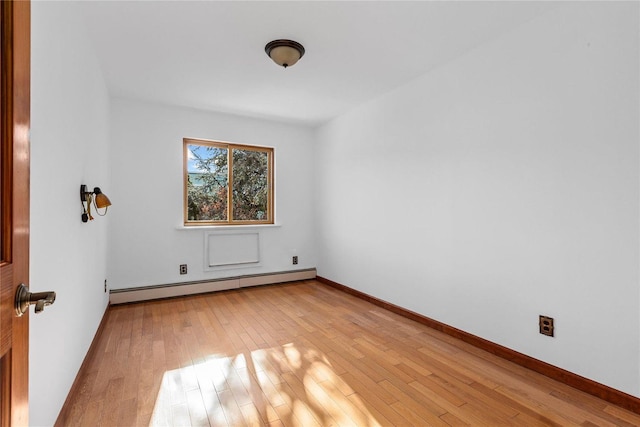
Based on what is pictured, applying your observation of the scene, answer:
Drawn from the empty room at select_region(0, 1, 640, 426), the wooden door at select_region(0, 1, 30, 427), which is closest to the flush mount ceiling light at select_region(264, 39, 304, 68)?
the empty room at select_region(0, 1, 640, 426)

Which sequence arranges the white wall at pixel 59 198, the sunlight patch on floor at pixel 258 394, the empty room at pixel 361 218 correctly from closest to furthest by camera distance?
1. the white wall at pixel 59 198
2. the empty room at pixel 361 218
3. the sunlight patch on floor at pixel 258 394

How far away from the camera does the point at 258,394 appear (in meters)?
1.94

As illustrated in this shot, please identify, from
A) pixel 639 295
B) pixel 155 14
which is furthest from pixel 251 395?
pixel 155 14

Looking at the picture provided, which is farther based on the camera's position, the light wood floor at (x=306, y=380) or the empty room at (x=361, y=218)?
the light wood floor at (x=306, y=380)

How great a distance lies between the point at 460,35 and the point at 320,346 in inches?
102

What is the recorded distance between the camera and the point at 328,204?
4633mm

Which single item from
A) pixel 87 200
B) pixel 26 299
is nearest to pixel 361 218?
pixel 87 200

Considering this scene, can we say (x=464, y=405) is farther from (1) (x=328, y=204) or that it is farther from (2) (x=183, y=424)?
(1) (x=328, y=204)

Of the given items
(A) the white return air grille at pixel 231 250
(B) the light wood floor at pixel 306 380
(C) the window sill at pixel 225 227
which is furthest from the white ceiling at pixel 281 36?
(B) the light wood floor at pixel 306 380

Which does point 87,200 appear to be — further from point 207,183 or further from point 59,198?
point 207,183

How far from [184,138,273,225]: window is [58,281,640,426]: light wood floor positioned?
60.5 inches

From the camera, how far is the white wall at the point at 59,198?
4.23ft

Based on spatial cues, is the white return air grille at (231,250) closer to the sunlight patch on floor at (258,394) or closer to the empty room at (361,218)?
the empty room at (361,218)

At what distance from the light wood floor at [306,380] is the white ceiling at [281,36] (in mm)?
2369
